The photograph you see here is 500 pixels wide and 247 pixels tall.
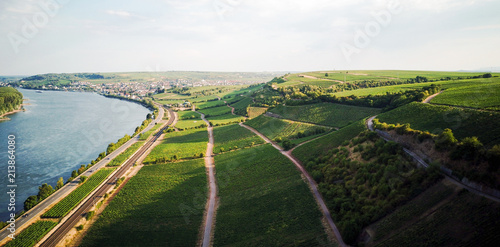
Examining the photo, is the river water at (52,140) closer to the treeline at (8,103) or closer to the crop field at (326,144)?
the treeline at (8,103)

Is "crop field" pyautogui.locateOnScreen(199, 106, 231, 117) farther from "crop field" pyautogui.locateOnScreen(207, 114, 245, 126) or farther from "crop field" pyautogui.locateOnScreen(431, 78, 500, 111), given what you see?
"crop field" pyautogui.locateOnScreen(431, 78, 500, 111)

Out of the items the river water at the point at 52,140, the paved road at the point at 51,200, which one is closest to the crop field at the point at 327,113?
the paved road at the point at 51,200

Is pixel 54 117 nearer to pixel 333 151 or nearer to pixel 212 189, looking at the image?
pixel 212 189

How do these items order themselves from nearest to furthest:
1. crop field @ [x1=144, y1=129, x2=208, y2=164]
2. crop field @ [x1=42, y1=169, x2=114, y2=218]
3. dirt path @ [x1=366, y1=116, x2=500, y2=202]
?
dirt path @ [x1=366, y1=116, x2=500, y2=202]
crop field @ [x1=42, y1=169, x2=114, y2=218]
crop field @ [x1=144, y1=129, x2=208, y2=164]

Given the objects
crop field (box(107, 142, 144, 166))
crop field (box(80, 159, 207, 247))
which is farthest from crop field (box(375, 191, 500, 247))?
crop field (box(107, 142, 144, 166))

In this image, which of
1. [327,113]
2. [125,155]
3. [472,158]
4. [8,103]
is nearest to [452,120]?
[472,158]

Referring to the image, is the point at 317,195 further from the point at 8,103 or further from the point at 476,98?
the point at 8,103
